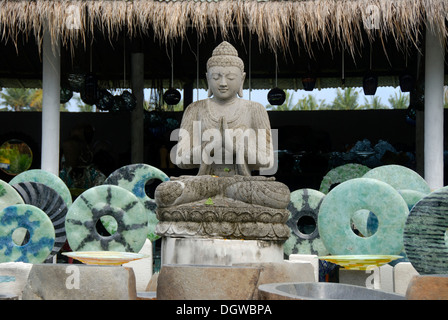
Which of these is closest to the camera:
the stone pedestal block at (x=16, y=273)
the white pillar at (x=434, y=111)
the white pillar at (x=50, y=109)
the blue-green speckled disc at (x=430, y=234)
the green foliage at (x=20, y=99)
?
the blue-green speckled disc at (x=430, y=234)

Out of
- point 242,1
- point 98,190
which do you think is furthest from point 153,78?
point 98,190

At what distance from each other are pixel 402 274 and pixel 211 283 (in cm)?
276

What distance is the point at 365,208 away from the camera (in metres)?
5.59

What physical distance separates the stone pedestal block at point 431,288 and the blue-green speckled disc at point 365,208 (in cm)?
251

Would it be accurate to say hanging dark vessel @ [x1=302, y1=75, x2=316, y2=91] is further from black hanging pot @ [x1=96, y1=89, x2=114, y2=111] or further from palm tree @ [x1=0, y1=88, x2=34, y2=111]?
palm tree @ [x1=0, y1=88, x2=34, y2=111]

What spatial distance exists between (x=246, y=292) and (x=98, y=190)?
3149 mm

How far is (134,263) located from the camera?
20.0 feet

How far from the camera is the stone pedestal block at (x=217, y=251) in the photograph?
5305 millimetres

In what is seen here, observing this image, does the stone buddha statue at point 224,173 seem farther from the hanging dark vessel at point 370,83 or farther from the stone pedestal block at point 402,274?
the hanging dark vessel at point 370,83

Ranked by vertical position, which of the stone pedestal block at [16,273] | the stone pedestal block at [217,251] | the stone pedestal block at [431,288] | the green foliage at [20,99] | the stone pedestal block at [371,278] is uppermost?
the green foliage at [20,99]

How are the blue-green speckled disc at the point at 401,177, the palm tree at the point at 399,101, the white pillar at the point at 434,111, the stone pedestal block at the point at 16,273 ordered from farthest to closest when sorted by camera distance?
the palm tree at the point at 399,101
the white pillar at the point at 434,111
the blue-green speckled disc at the point at 401,177
the stone pedestal block at the point at 16,273

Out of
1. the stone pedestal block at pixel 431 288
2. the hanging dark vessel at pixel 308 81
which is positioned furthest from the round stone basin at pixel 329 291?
the hanging dark vessel at pixel 308 81

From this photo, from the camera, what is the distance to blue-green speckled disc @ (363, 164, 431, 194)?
6.63 meters

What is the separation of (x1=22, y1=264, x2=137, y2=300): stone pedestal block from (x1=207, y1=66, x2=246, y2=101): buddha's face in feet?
10.2
